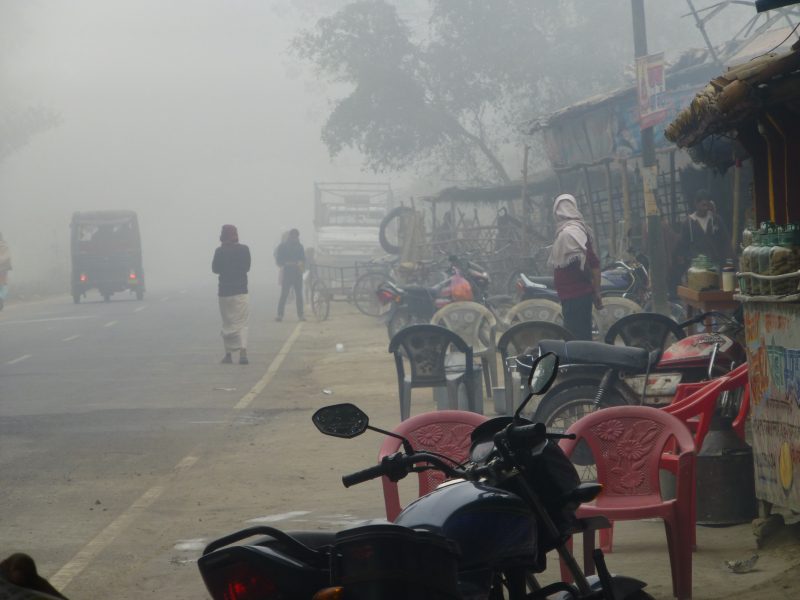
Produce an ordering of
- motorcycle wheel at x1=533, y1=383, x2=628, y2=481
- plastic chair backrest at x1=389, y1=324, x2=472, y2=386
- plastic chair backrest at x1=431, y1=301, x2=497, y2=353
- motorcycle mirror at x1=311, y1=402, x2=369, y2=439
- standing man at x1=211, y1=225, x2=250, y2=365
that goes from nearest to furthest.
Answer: motorcycle mirror at x1=311, y1=402, x2=369, y2=439
motorcycle wheel at x1=533, y1=383, x2=628, y2=481
plastic chair backrest at x1=389, y1=324, x2=472, y2=386
plastic chair backrest at x1=431, y1=301, x2=497, y2=353
standing man at x1=211, y1=225, x2=250, y2=365

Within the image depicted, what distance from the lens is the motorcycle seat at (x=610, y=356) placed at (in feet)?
25.3

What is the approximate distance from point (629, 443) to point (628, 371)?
178 centimetres

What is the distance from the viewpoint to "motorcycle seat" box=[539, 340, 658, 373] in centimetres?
772

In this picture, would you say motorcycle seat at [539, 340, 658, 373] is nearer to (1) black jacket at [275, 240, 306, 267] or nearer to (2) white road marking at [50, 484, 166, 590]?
(2) white road marking at [50, 484, 166, 590]

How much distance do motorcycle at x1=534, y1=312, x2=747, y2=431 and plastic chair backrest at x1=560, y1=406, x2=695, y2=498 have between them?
1.62m

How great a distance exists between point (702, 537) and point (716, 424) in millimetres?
653

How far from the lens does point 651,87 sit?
51.5 ft

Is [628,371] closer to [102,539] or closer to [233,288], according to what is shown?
[102,539]

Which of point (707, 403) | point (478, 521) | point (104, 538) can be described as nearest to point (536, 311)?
point (707, 403)

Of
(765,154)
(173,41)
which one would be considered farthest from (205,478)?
(173,41)

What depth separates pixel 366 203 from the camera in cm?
4334

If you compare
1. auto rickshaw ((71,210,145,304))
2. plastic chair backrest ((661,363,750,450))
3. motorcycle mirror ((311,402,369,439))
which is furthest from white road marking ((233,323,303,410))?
auto rickshaw ((71,210,145,304))

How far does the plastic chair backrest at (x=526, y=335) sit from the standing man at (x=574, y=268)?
4.02ft

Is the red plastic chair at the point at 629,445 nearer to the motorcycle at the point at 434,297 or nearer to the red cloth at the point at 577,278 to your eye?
the red cloth at the point at 577,278
